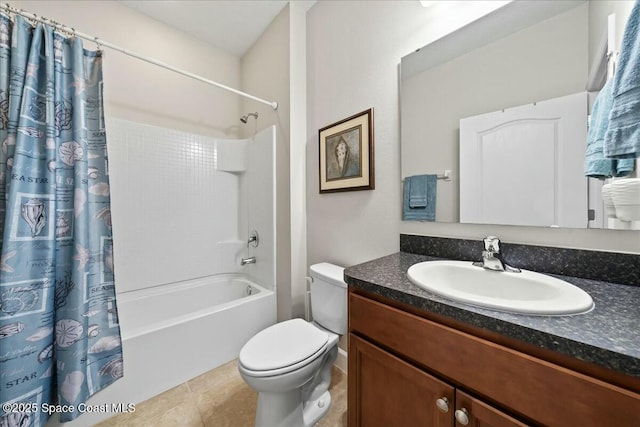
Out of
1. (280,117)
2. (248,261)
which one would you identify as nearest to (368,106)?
(280,117)

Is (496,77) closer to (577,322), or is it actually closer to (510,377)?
(577,322)

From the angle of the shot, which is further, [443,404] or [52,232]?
[52,232]

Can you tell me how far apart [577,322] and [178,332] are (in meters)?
1.72

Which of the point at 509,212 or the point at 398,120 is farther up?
the point at 398,120

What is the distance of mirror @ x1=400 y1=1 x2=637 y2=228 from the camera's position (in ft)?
2.53

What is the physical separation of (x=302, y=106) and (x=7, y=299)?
183 cm

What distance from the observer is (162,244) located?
1.94 metres

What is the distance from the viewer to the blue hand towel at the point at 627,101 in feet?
1.79

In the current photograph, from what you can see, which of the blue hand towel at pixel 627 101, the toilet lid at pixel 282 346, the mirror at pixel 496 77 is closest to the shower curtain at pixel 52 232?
the toilet lid at pixel 282 346

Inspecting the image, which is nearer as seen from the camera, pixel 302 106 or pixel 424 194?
pixel 424 194

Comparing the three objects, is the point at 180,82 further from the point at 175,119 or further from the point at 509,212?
the point at 509,212

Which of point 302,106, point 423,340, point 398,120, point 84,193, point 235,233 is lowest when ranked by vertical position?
point 423,340

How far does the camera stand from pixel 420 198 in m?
1.15

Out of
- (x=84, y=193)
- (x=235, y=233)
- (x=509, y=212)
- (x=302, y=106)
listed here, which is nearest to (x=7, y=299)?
(x=84, y=193)
